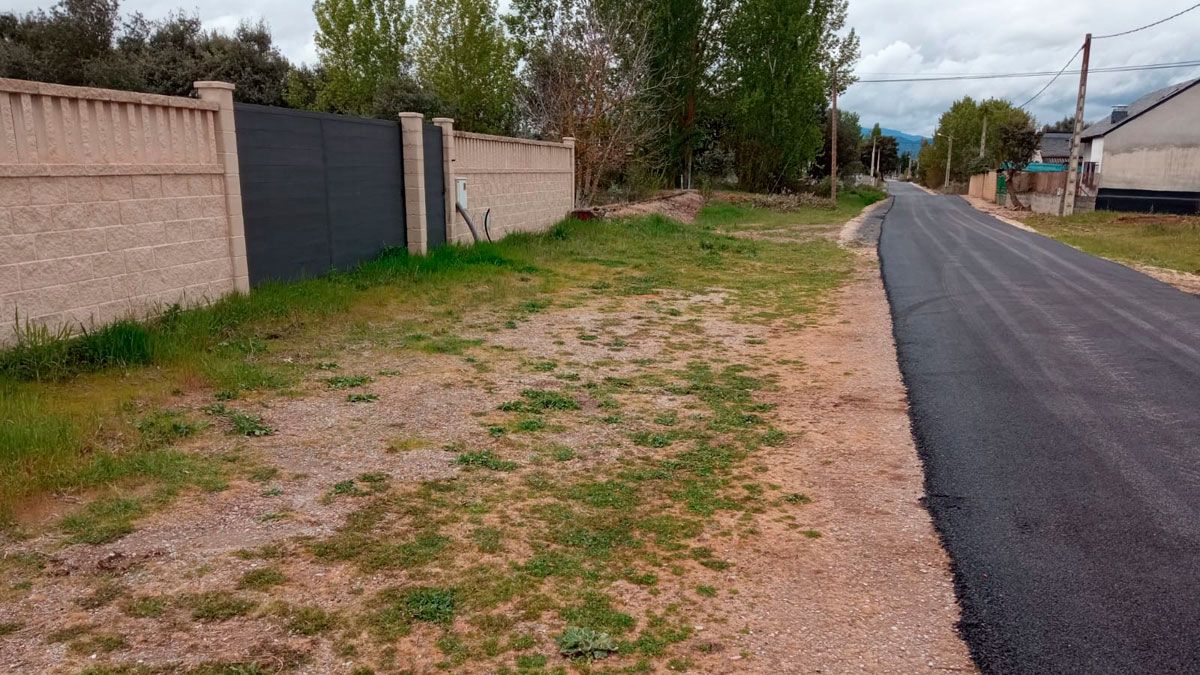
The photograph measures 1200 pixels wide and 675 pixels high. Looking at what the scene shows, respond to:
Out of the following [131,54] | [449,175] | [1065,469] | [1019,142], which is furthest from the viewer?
[1019,142]

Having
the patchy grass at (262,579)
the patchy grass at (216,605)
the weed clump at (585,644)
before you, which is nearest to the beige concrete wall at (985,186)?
the weed clump at (585,644)

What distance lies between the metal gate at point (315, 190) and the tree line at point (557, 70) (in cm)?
1415

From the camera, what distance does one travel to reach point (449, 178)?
48.2ft

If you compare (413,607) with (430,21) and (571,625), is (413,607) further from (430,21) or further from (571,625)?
(430,21)

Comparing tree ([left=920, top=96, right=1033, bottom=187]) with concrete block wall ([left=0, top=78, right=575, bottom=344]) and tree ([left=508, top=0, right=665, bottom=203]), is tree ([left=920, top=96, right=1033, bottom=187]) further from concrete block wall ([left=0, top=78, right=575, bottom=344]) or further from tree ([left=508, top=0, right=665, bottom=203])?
concrete block wall ([left=0, top=78, right=575, bottom=344])

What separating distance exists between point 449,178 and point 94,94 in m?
7.49

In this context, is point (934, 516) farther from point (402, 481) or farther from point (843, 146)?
point (843, 146)

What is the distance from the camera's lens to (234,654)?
3.35 metres

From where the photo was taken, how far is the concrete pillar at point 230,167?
919 centimetres

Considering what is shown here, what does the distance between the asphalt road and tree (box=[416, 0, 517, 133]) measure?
2780 centimetres

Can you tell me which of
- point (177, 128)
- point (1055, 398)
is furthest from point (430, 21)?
point (1055, 398)

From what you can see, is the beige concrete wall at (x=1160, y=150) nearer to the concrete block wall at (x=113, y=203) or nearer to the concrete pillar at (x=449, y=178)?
the concrete pillar at (x=449, y=178)

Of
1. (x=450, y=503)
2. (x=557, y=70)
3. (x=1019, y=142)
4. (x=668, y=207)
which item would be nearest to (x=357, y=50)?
(x=557, y=70)

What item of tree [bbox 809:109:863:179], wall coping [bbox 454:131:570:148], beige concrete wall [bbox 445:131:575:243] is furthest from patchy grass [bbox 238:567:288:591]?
tree [bbox 809:109:863:179]
